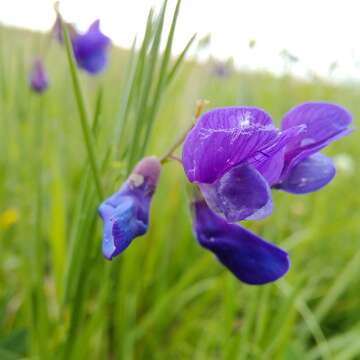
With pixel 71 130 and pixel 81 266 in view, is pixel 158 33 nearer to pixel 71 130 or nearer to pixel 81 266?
pixel 81 266

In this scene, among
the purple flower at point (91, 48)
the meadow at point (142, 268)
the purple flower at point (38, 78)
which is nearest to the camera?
the meadow at point (142, 268)

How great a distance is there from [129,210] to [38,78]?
1.20 metres

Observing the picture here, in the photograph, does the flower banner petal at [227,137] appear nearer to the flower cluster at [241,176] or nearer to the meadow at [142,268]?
the flower cluster at [241,176]

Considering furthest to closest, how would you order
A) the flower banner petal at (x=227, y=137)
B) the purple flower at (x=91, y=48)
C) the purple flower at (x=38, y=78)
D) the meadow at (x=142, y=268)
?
the purple flower at (x=38, y=78) < the purple flower at (x=91, y=48) < the meadow at (x=142, y=268) < the flower banner petal at (x=227, y=137)

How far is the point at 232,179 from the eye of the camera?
2.11ft

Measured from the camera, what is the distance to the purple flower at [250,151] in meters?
0.60

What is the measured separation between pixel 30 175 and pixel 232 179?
1091 millimetres

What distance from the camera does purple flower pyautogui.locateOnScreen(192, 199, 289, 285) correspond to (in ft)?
2.27

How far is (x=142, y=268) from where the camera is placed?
1.82 meters

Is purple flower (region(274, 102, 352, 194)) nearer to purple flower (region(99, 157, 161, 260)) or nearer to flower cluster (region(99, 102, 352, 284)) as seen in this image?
flower cluster (region(99, 102, 352, 284))

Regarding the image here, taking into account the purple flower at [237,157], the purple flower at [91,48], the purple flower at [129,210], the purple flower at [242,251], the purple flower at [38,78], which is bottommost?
the purple flower at [38,78]

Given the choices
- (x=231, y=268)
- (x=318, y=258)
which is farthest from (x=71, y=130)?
(x=231, y=268)

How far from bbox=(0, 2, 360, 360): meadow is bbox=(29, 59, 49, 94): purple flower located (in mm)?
42

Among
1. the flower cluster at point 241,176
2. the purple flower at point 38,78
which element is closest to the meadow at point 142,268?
the purple flower at point 38,78
